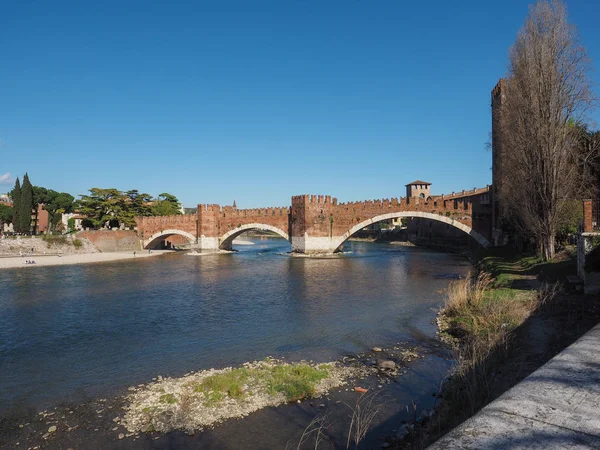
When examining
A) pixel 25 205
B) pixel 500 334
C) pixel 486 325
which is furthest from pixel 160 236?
pixel 500 334

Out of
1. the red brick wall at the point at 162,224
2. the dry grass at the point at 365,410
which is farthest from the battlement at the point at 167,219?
the dry grass at the point at 365,410

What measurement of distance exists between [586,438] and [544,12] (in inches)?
904

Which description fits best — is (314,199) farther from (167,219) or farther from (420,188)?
(420,188)

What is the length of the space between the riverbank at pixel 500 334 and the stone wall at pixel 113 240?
45.7 meters

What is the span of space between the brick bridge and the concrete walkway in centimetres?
3441

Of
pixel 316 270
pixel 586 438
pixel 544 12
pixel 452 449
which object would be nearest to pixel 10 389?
pixel 452 449

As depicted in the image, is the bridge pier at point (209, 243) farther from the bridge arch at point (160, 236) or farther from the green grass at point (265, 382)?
the green grass at point (265, 382)

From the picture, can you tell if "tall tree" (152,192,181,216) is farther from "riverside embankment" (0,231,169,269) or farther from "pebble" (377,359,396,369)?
"pebble" (377,359,396,369)

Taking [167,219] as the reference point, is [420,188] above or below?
above

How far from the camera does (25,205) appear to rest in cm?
5188

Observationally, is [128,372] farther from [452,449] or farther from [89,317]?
[452,449]

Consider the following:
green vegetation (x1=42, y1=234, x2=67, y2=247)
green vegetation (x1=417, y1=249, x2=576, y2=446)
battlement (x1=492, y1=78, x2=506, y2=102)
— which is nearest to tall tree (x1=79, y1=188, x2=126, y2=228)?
green vegetation (x1=42, y1=234, x2=67, y2=247)

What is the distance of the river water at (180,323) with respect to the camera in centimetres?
993

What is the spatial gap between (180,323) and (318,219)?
2719 centimetres
